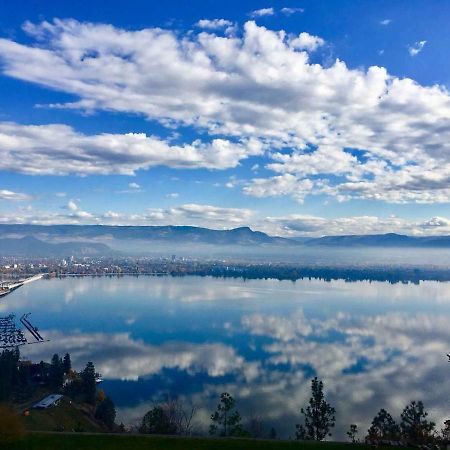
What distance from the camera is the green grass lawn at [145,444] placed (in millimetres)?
11453

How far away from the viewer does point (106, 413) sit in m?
20.6

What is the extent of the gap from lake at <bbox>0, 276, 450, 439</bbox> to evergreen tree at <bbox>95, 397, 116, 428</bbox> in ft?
3.47

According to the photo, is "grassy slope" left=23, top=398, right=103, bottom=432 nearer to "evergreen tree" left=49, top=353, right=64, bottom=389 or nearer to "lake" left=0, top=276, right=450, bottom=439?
"lake" left=0, top=276, right=450, bottom=439

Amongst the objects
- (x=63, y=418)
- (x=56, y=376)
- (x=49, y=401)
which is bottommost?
(x=63, y=418)

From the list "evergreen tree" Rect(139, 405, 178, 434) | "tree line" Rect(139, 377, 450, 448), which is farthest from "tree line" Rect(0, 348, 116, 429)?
"evergreen tree" Rect(139, 405, 178, 434)

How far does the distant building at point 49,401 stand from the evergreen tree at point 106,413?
91.8 inches

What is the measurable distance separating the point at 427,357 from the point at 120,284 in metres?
64.7

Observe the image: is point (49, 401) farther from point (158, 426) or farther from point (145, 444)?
point (145, 444)

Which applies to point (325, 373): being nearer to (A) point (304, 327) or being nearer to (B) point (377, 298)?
(A) point (304, 327)

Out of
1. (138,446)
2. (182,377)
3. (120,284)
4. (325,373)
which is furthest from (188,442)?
(120,284)

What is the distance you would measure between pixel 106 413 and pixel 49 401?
11.2ft

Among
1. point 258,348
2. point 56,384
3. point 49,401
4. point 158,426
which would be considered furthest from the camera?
point 258,348

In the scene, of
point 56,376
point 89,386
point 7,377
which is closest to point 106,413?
point 89,386

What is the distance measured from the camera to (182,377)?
2806 cm
